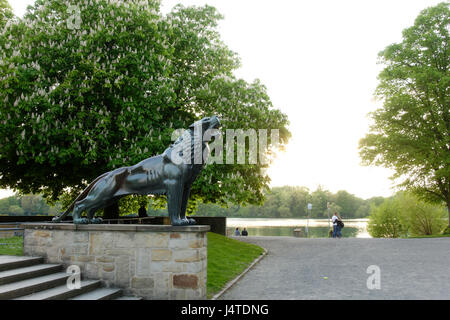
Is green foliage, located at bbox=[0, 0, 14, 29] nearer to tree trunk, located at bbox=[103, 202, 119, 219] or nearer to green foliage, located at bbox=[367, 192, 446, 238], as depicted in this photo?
tree trunk, located at bbox=[103, 202, 119, 219]

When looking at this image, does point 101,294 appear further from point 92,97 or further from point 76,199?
point 92,97

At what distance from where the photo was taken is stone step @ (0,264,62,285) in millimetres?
5771

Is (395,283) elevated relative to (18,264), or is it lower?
lower

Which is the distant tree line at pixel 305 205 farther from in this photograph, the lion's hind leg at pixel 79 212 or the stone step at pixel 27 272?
the stone step at pixel 27 272

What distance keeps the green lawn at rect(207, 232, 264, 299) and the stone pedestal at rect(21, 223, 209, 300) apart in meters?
1.53

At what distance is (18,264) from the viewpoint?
21.4ft

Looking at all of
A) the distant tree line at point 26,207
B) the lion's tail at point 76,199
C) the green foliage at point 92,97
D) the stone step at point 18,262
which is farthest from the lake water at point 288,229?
the distant tree line at point 26,207

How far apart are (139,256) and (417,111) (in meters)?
26.1

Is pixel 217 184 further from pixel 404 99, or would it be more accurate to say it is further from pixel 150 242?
pixel 404 99

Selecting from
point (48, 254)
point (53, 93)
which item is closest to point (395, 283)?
point (48, 254)

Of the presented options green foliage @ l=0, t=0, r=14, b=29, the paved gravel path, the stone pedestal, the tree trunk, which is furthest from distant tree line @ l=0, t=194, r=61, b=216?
the stone pedestal
